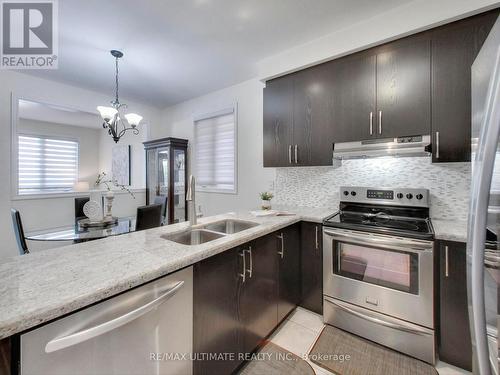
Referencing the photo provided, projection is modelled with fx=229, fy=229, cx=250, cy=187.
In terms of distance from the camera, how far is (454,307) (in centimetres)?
151

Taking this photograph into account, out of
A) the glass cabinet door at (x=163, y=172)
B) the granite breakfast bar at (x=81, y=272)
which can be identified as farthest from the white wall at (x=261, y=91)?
the granite breakfast bar at (x=81, y=272)

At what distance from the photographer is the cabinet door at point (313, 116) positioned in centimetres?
226

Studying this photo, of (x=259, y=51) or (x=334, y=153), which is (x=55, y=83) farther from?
(x=334, y=153)

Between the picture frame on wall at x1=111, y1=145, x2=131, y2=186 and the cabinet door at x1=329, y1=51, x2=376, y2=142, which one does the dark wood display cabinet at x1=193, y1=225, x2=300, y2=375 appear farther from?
the picture frame on wall at x1=111, y1=145, x2=131, y2=186

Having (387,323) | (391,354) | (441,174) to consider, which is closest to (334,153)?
(441,174)

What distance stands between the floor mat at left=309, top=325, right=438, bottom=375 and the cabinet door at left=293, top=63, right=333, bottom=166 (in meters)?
1.53

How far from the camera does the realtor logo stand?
195 cm

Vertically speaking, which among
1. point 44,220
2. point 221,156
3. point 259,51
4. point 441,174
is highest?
point 259,51

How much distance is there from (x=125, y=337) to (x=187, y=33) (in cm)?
251

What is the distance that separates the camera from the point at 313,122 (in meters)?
2.34

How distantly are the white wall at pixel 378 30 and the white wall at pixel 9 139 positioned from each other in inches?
121

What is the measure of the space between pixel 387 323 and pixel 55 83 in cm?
494

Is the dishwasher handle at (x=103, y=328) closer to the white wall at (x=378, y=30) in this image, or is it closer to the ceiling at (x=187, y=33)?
the ceiling at (x=187, y=33)

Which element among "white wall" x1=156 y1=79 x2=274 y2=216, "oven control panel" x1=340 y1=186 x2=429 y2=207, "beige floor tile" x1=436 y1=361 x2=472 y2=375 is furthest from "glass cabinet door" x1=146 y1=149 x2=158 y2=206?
"beige floor tile" x1=436 y1=361 x2=472 y2=375
